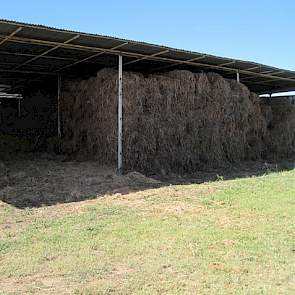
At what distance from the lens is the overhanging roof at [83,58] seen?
1060 centimetres

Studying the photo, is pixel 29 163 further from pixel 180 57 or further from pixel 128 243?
pixel 128 243

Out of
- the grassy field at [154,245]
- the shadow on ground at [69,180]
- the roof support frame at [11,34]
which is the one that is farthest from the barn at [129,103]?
the grassy field at [154,245]

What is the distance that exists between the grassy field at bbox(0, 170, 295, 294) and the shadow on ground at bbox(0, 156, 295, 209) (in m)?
0.59

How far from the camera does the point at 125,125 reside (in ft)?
41.1

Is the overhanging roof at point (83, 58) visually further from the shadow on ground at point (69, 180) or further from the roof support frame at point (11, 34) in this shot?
the shadow on ground at point (69, 180)

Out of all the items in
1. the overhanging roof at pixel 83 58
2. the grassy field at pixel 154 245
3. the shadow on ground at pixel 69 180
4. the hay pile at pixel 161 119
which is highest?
the overhanging roof at pixel 83 58

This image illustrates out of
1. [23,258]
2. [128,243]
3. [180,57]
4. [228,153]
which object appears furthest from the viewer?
[228,153]

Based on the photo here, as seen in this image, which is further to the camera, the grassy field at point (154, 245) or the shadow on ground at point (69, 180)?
the shadow on ground at point (69, 180)

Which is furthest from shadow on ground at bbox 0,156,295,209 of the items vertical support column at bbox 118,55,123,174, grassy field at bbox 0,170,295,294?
grassy field at bbox 0,170,295,294

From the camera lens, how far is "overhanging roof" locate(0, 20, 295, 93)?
1060 centimetres

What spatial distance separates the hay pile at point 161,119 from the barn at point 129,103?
29 mm

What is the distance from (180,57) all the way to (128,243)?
8026mm

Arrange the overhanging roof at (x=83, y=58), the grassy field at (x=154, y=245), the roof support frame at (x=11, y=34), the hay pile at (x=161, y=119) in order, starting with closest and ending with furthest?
the grassy field at (x=154, y=245) → the roof support frame at (x=11, y=34) → the overhanging roof at (x=83, y=58) → the hay pile at (x=161, y=119)

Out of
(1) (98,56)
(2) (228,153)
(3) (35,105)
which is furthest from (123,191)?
(3) (35,105)
